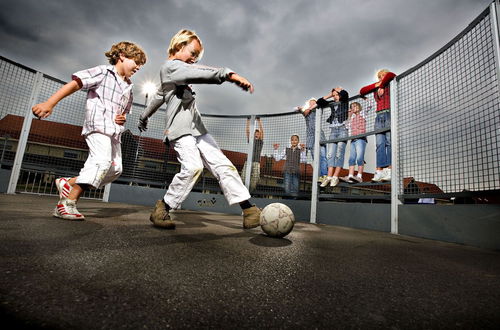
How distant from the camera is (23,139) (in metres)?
6.56

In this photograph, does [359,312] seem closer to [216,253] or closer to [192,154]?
[216,253]

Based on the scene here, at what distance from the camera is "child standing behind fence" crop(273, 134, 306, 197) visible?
6.17m

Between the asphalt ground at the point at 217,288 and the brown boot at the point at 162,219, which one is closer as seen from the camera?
the asphalt ground at the point at 217,288

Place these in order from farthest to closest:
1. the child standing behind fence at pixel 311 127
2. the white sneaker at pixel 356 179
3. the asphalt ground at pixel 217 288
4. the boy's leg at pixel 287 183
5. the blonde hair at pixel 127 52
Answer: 1. the boy's leg at pixel 287 183
2. the child standing behind fence at pixel 311 127
3. the white sneaker at pixel 356 179
4. the blonde hair at pixel 127 52
5. the asphalt ground at pixel 217 288

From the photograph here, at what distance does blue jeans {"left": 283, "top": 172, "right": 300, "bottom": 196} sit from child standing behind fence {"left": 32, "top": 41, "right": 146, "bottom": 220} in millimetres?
4172

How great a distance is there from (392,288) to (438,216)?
126 inches

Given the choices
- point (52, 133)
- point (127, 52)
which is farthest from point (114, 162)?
point (52, 133)

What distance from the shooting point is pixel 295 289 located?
1.14m

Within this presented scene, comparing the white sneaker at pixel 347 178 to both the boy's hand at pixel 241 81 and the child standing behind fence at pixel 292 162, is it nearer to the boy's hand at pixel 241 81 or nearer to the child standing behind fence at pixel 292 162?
the child standing behind fence at pixel 292 162

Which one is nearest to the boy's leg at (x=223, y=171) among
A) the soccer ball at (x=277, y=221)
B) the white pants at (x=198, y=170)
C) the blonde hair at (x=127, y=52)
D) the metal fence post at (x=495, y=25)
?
the white pants at (x=198, y=170)

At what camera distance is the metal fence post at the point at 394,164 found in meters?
4.29

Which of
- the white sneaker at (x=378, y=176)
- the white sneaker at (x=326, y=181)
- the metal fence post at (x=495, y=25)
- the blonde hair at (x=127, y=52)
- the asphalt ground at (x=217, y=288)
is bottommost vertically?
the asphalt ground at (x=217, y=288)

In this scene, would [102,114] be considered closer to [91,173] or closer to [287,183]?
[91,173]

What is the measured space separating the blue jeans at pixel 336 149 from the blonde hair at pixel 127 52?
4.32m
